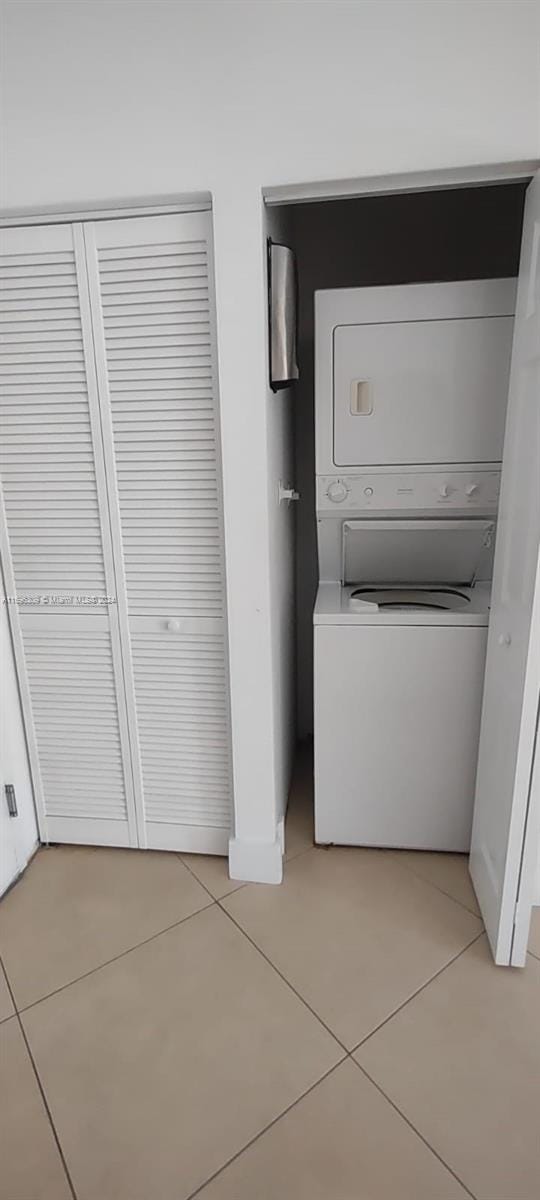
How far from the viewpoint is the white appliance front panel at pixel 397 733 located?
181 centimetres

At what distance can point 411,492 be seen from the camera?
1835mm

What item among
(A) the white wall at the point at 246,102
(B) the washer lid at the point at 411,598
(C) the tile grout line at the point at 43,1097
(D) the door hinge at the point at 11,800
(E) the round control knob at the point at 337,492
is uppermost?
(A) the white wall at the point at 246,102

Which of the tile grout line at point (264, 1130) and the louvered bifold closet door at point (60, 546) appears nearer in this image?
the tile grout line at point (264, 1130)

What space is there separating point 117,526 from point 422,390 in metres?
0.99

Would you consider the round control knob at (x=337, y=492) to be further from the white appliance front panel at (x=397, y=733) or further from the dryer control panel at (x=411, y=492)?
the white appliance front panel at (x=397, y=733)

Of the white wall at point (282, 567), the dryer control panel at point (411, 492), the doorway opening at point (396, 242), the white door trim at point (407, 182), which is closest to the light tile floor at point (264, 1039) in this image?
the white wall at point (282, 567)

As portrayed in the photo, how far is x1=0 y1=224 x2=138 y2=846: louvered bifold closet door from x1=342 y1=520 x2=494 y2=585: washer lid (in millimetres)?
820

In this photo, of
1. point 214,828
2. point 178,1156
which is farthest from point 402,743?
point 178,1156

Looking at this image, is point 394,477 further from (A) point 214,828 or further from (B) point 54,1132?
(B) point 54,1132

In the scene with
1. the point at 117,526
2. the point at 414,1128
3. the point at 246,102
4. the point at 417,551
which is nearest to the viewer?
the point at 414,1128

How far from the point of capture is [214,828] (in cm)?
199

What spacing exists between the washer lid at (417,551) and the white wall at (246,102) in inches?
23.3

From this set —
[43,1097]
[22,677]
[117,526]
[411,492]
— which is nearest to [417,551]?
[411,492]

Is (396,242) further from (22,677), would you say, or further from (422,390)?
(22,677)
